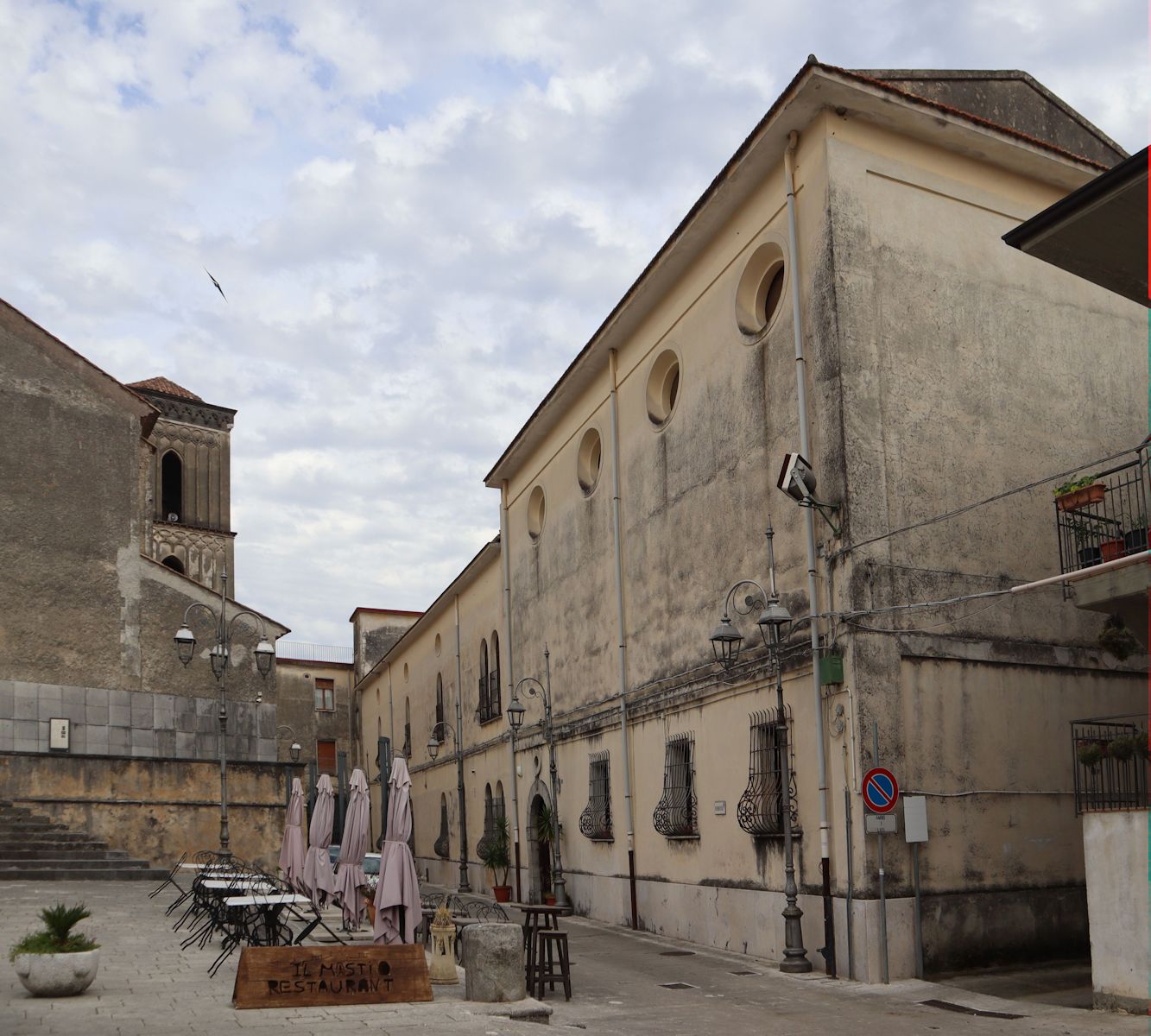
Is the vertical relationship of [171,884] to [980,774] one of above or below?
below

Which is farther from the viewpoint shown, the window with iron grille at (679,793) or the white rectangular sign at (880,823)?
the window with iron grille at (679,793)

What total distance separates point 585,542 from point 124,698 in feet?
39.7

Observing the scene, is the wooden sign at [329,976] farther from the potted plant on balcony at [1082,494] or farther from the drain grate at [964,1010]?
the potted plant on balcony at [1082,494]

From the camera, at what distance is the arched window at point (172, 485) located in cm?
5269

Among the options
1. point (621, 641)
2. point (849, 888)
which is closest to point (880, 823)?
point (849, 888)

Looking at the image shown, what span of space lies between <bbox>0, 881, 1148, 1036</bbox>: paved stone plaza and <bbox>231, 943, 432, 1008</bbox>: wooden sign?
7.3 inches

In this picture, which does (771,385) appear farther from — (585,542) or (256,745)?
(256,745)

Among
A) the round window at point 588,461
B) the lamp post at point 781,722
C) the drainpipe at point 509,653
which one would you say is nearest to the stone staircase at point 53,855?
the drainpipe at point 509,653

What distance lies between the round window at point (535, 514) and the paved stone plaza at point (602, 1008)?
43.4 ft

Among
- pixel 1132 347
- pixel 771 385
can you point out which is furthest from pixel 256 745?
pixel 1132 347

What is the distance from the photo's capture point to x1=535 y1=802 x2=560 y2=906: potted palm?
997 inches

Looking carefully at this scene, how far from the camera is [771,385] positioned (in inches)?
661

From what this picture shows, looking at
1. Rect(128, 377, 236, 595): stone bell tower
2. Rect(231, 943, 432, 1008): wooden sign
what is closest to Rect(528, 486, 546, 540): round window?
Rect(231, 943, 432, 1008): wooden sign

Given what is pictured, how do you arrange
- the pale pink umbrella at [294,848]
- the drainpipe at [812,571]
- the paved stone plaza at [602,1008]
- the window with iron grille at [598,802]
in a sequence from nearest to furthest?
the paved stone plaza at [602,1008]
the drainpipe at [812,571]
the pale pink umbrella at [294,848]
the window with iron grille at [598,802]
